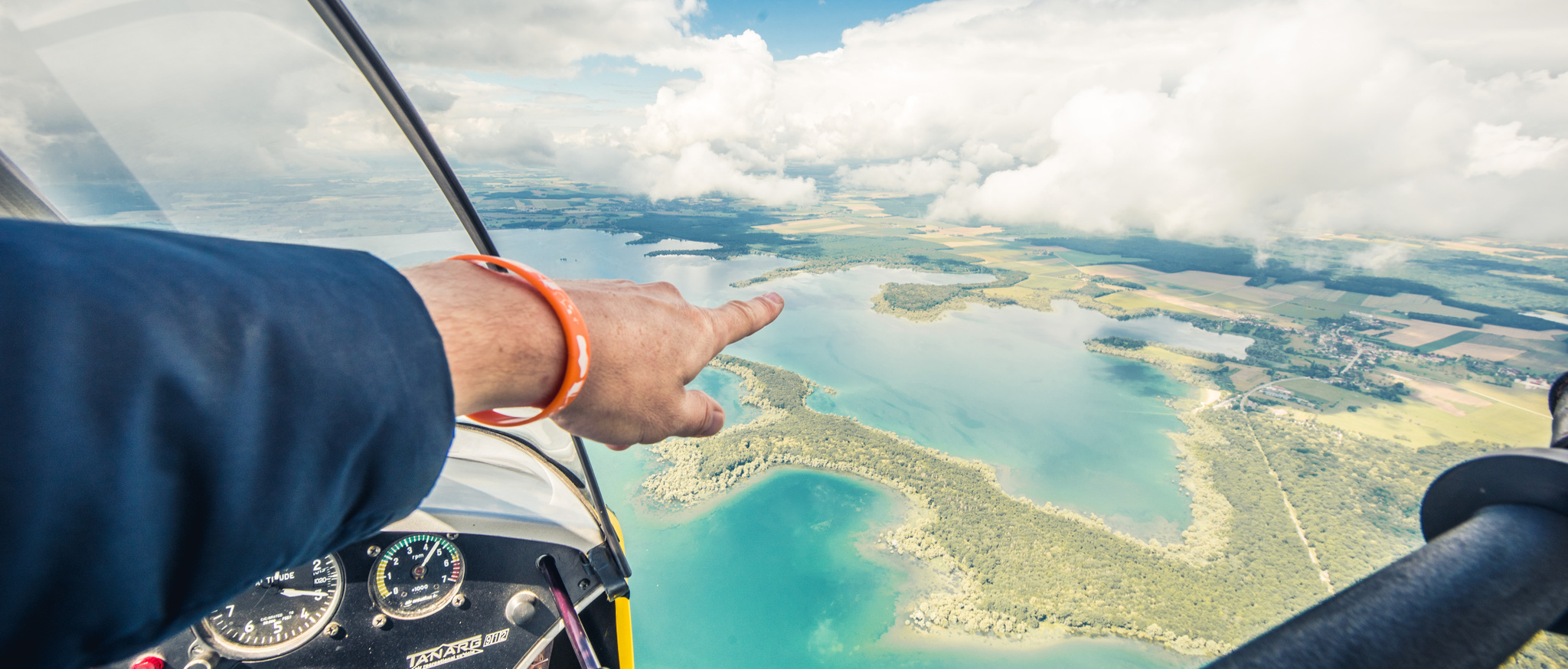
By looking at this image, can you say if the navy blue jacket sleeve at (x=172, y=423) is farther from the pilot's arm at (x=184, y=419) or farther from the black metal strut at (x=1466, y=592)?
the black metal strut at (x=1466, y=592)

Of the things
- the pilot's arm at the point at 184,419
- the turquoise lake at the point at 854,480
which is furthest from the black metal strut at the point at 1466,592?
the turquoise lake at the point at 854,480

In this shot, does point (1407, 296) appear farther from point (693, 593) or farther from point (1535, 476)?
point (1535, 476)

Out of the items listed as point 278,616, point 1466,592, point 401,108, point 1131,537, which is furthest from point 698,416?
point 1131,537

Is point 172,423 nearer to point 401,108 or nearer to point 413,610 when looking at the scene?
point 401,108

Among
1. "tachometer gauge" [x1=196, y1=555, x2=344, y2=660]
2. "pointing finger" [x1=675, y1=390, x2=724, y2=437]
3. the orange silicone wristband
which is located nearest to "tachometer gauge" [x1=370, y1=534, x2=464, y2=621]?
"tachometer gauge" [x1=196, y1=555, x2=344, y2=660]

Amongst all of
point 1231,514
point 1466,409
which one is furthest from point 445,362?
point 1466,409

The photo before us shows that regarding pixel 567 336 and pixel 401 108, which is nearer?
pixel 567 336

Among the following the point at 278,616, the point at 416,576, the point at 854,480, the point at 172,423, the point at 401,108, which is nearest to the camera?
the point at 172,423
